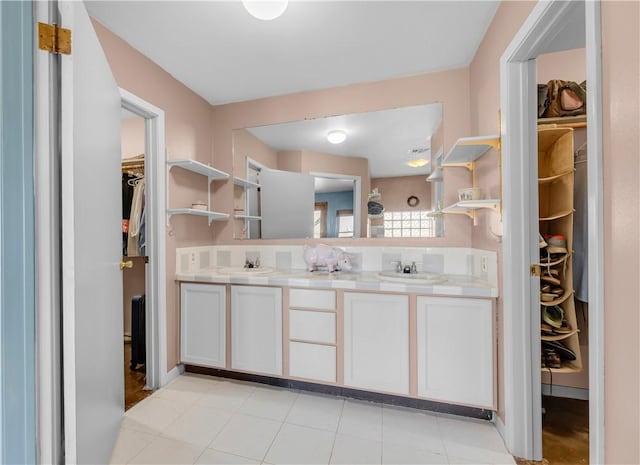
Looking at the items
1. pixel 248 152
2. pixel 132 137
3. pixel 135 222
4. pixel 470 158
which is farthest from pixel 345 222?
pixel 132 137

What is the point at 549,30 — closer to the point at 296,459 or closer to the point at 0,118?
the point at 0,118

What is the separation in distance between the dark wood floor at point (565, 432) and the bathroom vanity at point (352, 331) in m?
0.31

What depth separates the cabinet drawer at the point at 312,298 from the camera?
1801 millimetres

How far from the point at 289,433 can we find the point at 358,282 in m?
0.94

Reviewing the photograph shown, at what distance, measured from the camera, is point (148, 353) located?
79.0 inches

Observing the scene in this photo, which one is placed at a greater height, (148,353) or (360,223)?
(360,223)

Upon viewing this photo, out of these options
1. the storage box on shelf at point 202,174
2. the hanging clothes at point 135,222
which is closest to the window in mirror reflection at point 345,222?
the storage box on shelf at point 202,174

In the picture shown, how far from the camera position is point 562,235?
1.55 meters

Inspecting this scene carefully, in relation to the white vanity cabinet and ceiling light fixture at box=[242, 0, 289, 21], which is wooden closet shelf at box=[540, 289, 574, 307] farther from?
ceiling light fixture at box=[242, 0, 289, 21]

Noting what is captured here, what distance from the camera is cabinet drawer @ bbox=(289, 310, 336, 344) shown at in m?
1.79

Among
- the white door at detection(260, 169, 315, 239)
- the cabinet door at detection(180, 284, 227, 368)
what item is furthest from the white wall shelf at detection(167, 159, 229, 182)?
the cabinet door at detection(180, 284, 227, 368)

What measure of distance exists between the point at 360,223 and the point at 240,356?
138 cm

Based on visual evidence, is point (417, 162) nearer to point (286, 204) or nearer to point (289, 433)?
point (286, 204)

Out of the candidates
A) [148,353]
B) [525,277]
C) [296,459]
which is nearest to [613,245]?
[525,277]
